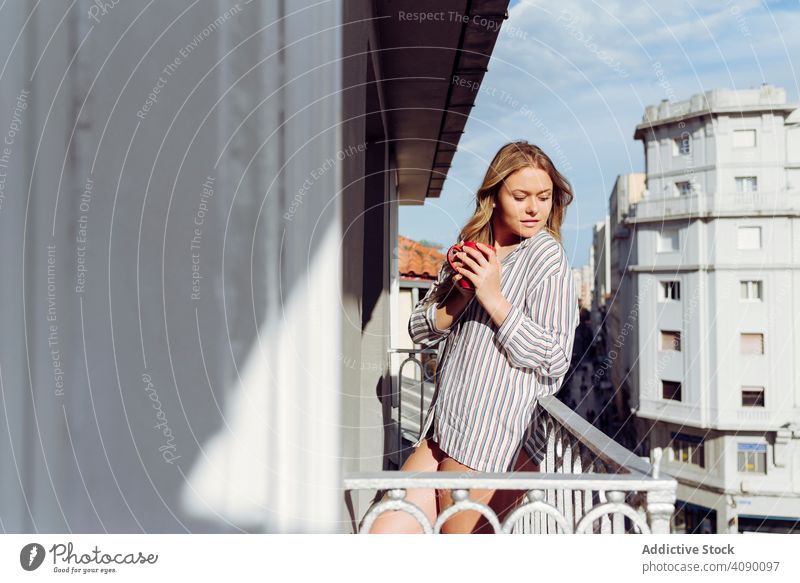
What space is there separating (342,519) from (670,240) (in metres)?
38.5

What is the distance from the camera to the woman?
136 cm

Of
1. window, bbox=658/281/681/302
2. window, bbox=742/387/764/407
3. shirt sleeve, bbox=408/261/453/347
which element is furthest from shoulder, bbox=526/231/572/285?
window, bbox=742/387/764/407

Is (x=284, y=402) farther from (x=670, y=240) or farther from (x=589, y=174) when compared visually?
(x=670, y=240)

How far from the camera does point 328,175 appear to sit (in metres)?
1.44

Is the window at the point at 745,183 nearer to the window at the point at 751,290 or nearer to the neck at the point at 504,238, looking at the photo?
the window at the point at 751,290

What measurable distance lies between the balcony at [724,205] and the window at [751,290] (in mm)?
4134

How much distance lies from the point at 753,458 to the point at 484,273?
129ft

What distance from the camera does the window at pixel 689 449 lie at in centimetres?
3466

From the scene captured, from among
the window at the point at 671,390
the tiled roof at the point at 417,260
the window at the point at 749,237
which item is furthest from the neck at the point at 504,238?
the window at the point at 671,390

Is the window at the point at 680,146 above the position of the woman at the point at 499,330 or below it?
above

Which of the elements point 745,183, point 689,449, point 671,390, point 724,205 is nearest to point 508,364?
point 724,205

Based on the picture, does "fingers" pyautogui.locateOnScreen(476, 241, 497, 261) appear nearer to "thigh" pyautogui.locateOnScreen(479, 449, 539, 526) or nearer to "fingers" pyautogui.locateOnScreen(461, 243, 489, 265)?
"fingers" pyautogui.locateOnScreen(461, 243, 489, 265)
